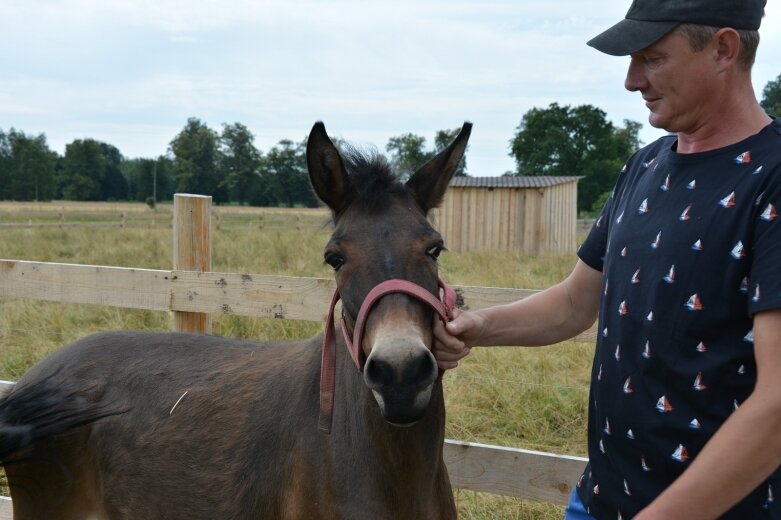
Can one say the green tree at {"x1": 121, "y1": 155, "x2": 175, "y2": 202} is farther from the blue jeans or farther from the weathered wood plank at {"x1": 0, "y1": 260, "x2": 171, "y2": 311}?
the blue jeans

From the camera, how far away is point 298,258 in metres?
13.8

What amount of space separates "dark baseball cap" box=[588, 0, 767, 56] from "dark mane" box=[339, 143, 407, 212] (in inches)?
35.5

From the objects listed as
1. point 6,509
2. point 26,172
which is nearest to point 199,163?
point 26,172

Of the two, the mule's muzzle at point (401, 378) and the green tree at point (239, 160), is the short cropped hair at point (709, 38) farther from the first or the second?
the green tree at point (239, 160)

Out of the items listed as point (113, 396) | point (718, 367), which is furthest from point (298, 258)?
point (718, 367)

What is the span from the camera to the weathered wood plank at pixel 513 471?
349cm

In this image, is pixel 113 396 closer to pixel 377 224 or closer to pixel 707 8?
pixel 377 224

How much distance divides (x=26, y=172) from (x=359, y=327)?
68421 mm

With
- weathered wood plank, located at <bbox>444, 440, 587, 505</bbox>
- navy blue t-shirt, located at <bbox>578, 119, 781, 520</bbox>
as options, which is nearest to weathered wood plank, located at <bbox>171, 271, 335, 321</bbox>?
weathered wood plank, located at <bbox>444, 440, 587, 505</bbox>

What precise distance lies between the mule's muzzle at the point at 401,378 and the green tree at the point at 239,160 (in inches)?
1345

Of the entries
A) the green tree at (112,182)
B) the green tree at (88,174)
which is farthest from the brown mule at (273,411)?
the green tree at (112,182)

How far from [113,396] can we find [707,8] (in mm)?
2859

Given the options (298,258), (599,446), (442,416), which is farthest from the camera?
(298,258)

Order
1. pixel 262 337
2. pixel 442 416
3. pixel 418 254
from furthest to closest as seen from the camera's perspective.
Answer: pixel 262 337
pixel 442 416
pixel 418 254
